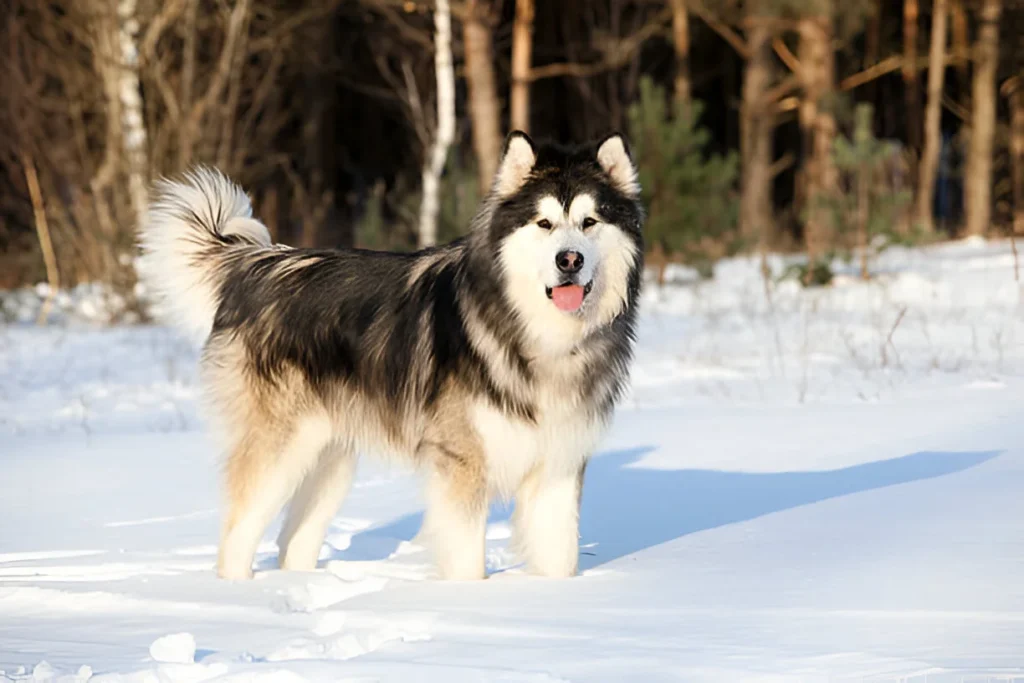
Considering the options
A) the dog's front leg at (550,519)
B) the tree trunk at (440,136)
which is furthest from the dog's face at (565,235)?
the tree trunk at (440,136)

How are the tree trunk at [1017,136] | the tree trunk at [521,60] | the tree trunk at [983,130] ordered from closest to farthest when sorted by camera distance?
1. the tree trunk at [521,60]
2. the tree trunk at [983,130]
3. the tree trunk at [1017,136]

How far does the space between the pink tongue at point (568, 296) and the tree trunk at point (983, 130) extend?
18011 millimetres

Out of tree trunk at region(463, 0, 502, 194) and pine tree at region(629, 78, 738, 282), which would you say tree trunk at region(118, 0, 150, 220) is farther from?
pine tree at region(629, 78, 738, 282)

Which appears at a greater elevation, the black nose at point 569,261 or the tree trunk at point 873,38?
the tree trunk at point 873,38

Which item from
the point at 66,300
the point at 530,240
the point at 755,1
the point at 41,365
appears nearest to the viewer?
the point at 530,240

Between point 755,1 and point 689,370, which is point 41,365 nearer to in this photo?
point 689,370

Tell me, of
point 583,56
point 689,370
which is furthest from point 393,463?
point 583,56

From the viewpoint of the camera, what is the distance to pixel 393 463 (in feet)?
16.5

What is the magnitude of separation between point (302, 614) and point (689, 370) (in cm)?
556

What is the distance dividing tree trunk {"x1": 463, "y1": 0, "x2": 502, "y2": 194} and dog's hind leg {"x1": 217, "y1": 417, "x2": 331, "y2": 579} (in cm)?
1071

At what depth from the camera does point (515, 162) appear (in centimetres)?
457

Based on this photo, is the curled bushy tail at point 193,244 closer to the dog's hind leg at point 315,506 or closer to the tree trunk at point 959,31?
the dog's hind leg at point 315,506

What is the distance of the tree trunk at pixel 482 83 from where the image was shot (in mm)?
15562

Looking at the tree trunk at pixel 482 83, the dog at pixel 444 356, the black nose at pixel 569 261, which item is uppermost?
the tree trunk at pixel 482 83
